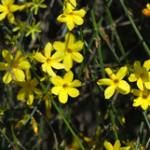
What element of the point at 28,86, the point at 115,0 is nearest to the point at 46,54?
the point at 28,86

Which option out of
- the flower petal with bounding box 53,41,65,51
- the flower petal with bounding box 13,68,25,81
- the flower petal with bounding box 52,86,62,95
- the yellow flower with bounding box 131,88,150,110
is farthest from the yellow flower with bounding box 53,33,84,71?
the yellow flower with bounding box 131,88,150,110

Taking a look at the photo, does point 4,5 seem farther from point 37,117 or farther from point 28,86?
point 37,117

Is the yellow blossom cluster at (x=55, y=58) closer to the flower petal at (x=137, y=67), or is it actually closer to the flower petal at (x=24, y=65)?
the flower petal at (x=24, y=65)

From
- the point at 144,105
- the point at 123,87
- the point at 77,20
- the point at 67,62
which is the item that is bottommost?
the point at 144,105

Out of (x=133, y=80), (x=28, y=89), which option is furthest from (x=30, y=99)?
(x=133, y=80)

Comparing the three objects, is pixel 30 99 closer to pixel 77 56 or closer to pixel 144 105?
pixel 77 56
